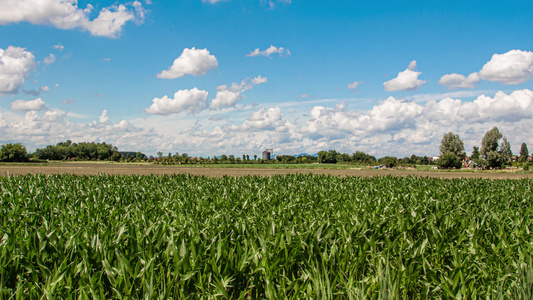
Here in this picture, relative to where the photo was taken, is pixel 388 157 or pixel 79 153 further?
pixel 79 153

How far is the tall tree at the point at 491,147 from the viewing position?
11769cm

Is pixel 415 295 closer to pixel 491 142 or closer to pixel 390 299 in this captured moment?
pixel 390 299

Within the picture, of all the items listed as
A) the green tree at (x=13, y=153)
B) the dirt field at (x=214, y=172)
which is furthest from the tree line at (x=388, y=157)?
the dirt field at (x=214, y=172)

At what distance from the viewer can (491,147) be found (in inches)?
4700

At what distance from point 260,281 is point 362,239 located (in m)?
2.94

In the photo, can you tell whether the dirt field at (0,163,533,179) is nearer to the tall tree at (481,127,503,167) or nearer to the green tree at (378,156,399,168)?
the green tree at (378,156,399,168)

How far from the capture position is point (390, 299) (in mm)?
3945

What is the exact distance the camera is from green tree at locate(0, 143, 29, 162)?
116506 millimetres

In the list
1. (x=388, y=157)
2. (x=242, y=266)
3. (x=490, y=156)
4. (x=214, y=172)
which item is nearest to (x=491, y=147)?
(x=490, y=156)

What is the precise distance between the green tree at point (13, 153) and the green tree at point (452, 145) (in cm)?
14924

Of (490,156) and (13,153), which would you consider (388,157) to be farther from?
(13,153)

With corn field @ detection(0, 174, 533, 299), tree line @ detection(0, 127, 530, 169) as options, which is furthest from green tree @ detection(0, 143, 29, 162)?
corn field @ detection(0, 174, 533, 299)

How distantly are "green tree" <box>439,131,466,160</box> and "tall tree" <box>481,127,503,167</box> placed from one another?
900 cm

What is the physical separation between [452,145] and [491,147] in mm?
13331
